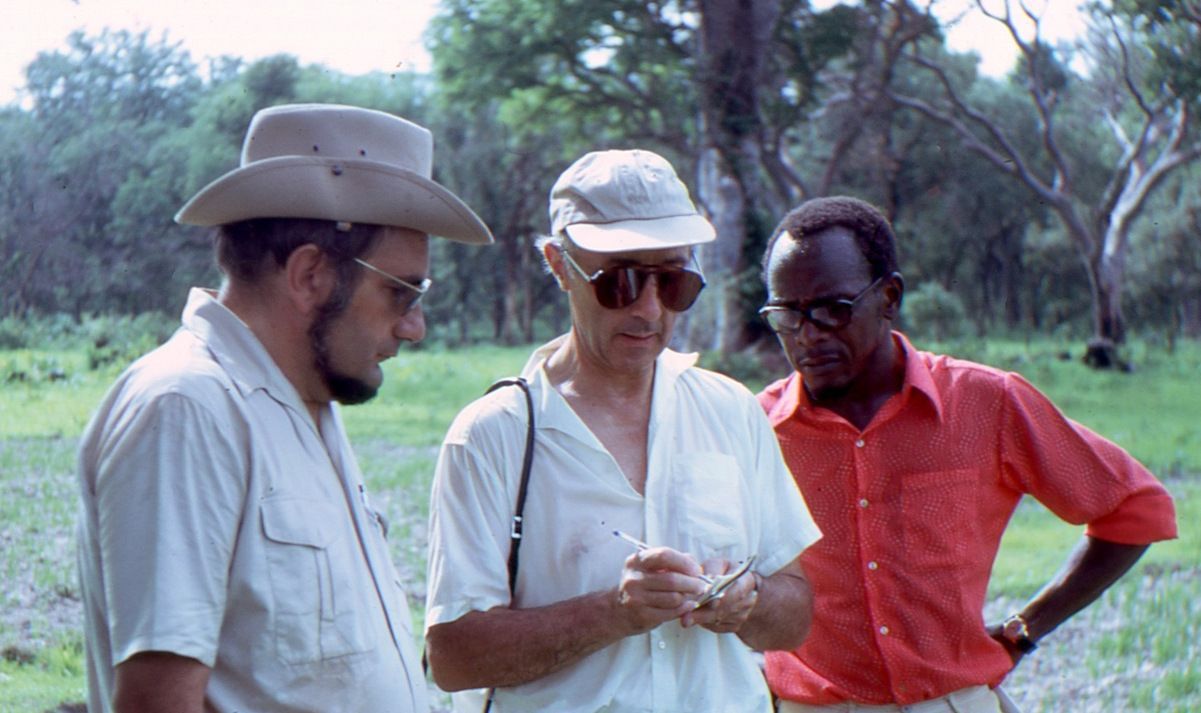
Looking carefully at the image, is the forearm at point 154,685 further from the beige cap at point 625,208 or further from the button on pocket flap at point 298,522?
the beige cap at point 625,208

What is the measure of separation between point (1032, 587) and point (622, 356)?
20.2ft

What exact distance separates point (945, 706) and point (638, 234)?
52.0 inches

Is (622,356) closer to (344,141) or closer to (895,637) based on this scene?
(344,141)

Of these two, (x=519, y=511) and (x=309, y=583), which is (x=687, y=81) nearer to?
(x=519, y=511)

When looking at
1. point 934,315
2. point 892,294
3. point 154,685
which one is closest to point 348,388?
point 154,685

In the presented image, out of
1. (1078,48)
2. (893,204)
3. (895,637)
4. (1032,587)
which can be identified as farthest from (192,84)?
(893,204)

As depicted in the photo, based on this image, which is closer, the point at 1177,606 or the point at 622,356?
the point at 622,356

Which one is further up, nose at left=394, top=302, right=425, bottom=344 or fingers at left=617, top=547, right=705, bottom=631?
nose at left=394, top=302, right=425, bottom=344

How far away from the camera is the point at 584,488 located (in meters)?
2.69

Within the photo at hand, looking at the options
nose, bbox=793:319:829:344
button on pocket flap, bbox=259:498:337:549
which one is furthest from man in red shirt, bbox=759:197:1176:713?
button on pocket flap, bbox=259:498:337:549

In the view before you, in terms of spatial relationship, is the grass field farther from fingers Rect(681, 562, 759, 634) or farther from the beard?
fingers Rect(681, 562, 759, 634)

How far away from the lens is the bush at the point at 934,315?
→ 27.9 metres

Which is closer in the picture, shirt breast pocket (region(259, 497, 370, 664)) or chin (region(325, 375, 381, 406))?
shirt breast pocket (region(259, 497, 370, 664))

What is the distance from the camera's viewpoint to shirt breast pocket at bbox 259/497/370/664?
83.3 inches
